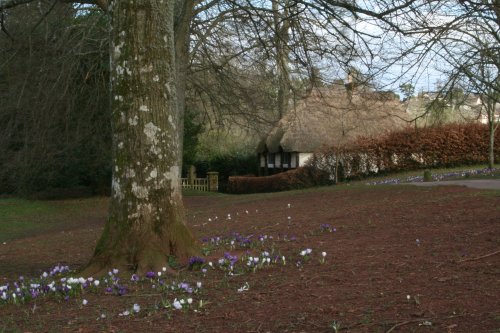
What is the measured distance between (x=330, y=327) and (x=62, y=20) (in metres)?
13.7

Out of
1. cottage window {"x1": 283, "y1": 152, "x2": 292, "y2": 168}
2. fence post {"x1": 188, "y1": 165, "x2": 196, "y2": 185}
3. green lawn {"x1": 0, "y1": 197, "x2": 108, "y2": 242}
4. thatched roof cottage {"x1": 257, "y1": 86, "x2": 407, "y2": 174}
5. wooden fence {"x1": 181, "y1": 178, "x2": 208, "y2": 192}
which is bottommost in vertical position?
green lawn {"x1": 0, "y1": 197, "x2": 108, "y2": 242}

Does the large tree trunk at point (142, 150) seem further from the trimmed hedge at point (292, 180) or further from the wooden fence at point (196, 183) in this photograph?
the wooden fence at point (196, 183)

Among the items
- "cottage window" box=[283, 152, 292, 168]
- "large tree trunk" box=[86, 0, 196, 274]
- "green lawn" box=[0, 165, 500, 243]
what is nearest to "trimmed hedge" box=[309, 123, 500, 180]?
"green lawn" box=[0, 165, 500, 243]

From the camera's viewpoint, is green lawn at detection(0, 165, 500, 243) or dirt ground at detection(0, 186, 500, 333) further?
green lawn at detection(0, 165, 500, 243)

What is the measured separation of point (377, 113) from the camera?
3219cm

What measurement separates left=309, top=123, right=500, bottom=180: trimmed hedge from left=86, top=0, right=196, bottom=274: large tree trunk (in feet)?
74.9

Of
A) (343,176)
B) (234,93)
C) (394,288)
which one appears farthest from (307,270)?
(343,176)

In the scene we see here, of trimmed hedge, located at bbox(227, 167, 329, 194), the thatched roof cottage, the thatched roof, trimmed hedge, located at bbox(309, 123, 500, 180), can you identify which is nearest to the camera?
trimmed hedge, located at bbox(227, 167, 329, 194)

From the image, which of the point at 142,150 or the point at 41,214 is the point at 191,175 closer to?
the point at 41,214

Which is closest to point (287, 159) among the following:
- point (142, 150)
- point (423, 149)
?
point (423, 149)

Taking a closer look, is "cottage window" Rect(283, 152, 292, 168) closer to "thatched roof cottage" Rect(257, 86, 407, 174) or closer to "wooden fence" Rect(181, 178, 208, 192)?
"thatched roof cottage" Rect(257, 86, 407, 174)

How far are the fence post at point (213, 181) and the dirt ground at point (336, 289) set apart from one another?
2942 cm

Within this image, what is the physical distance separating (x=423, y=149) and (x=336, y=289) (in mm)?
26070

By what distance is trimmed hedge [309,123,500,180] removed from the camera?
28.9 meters
